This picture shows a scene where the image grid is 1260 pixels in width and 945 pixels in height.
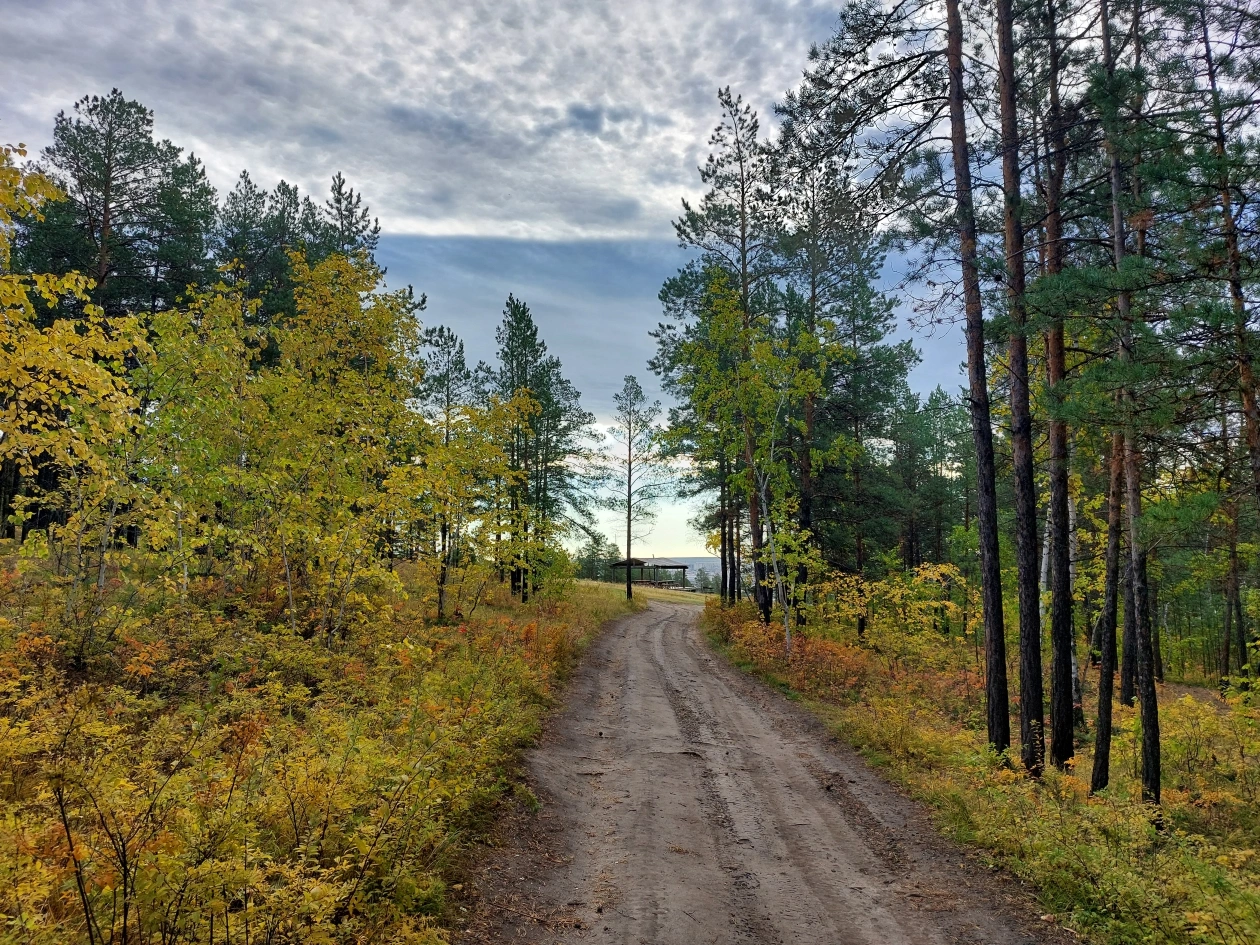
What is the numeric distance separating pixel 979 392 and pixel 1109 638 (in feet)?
Result: 15.5

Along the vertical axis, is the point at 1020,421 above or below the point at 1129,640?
above

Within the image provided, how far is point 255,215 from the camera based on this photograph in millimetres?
23906

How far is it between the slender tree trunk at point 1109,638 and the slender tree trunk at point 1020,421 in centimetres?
125

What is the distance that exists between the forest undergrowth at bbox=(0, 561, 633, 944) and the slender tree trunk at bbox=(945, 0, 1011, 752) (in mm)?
7358

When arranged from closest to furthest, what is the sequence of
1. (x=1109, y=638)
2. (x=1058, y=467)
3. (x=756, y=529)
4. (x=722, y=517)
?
(x=1109, y=638) → (x=1058, y=467) → (x=756, y=529) → (x=722, y=517)

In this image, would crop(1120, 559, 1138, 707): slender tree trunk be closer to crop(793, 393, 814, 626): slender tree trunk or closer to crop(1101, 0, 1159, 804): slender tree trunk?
crop(1101, 0, 1159, 804): slender tree trunk

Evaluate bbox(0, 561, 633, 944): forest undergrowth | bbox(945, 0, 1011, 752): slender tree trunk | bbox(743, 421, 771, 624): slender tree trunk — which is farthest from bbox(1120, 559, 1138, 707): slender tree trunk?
bbox(0, 561, 633, 944): forest undergrowth

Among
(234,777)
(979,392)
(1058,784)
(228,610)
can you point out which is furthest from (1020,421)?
(228,610)

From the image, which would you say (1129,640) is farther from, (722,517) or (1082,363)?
(722,517)

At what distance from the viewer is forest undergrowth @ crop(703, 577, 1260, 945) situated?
504cm

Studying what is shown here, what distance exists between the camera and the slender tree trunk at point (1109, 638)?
31.8 feet

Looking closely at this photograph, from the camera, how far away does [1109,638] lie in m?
10.1

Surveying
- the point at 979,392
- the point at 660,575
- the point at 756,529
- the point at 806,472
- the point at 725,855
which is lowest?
the point at 660,575

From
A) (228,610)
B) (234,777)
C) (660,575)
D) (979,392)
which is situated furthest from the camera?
(660,575)
